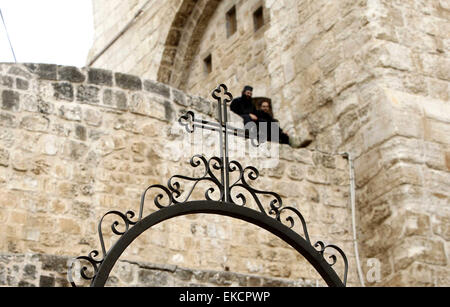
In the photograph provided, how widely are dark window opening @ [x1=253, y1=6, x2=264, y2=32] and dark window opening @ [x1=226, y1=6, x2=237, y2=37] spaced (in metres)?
0.51

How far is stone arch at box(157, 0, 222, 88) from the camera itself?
1105cm

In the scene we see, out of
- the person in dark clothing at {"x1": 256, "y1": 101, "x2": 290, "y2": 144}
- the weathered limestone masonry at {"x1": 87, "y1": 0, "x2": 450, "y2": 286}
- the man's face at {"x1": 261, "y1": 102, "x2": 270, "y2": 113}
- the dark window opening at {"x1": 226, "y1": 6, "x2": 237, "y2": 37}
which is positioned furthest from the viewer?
the dark window opening at {"x1": 226, "y1": 6, "x2": 237, "y2": 37}

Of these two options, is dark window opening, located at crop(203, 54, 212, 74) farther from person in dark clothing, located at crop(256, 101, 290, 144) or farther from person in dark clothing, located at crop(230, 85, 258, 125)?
person in dark clothing, located at crop(256, 101, 290, 144)

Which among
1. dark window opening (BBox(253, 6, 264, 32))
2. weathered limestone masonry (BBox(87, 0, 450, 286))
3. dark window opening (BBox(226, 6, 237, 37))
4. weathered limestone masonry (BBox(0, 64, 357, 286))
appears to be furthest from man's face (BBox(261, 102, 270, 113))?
dark window opening (BBox(226, 6, 237, 37))

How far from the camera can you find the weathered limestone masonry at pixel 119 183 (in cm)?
626

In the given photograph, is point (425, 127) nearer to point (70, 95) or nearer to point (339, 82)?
point (339, 82)

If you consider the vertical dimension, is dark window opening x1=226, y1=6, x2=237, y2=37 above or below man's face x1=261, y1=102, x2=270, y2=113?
above

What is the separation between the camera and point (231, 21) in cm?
1062

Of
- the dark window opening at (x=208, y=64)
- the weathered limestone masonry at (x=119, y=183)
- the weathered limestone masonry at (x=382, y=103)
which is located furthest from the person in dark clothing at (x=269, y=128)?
the dark window opening at (x=208, y=64)

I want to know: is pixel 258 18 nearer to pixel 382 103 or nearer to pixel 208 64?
pixel 208 64

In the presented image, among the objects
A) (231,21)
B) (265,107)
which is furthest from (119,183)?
(231,21)

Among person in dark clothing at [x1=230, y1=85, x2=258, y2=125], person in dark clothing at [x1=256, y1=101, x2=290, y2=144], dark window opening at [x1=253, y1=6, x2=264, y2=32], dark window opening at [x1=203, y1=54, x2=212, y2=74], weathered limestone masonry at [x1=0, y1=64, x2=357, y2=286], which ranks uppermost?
dark window opening at [x1=253, y1=6, x2=264, y2=32]

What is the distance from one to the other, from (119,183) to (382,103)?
235 cm
